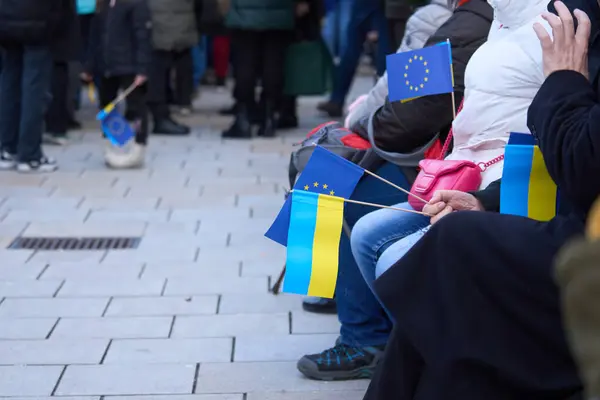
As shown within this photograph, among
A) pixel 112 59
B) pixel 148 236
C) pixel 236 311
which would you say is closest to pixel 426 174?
pixel 236 311

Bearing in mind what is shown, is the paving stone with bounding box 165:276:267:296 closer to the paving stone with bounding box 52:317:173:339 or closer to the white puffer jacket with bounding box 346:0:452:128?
the paving stone with bounding box 52:317:173:339

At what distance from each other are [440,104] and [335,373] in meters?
1.01

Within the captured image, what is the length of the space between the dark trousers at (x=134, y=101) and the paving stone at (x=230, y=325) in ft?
11.2

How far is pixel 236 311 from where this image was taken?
4539 mm

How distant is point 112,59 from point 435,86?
454 cm

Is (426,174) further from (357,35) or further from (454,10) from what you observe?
(357,35)

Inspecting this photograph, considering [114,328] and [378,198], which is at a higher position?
[378,198]

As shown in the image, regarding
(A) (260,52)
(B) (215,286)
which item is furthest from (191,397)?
(A) (260,52)

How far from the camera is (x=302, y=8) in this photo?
8.81 metres

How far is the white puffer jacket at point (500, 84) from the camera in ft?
10.7

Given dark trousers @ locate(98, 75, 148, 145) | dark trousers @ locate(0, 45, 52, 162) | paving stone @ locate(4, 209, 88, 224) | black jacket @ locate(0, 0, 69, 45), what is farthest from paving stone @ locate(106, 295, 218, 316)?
dark trousers @ locate(98, 75, 148, 145)

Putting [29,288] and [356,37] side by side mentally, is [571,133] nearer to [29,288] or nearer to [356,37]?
[29,288]

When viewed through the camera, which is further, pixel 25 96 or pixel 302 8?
pixel 302 8

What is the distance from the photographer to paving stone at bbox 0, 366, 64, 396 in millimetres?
Answer: 3650
